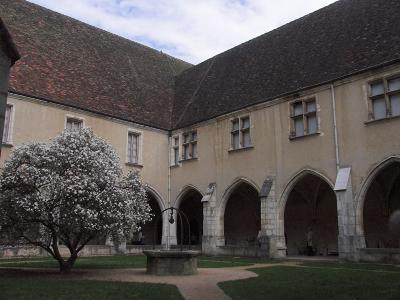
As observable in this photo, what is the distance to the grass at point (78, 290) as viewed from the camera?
25.1ft

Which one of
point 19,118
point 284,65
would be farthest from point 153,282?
point 284,65

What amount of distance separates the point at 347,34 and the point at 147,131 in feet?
34.8

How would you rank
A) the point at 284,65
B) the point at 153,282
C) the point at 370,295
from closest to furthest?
the point at 370,295
the point at 153,282
the point at 284,65

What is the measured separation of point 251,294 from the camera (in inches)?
316

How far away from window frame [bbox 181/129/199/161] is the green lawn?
12489mm

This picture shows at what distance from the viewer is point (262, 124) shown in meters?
19.8

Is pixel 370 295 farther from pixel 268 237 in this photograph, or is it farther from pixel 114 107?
pixel 114 107

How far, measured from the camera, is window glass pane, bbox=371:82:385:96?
1601cm

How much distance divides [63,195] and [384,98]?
36.8ft

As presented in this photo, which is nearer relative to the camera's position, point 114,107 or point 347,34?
point 347,34

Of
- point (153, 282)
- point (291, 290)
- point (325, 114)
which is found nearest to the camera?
point (291, 290)

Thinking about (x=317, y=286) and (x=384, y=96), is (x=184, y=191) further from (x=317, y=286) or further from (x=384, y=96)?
(x=317, y=286)

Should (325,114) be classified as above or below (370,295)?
above

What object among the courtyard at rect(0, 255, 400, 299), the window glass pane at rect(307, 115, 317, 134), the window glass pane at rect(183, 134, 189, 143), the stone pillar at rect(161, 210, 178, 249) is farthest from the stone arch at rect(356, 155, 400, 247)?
the stone pillar at rect(161, 210, 178, 249)
